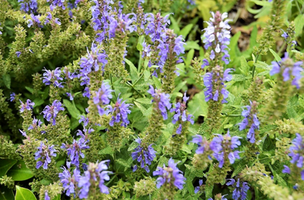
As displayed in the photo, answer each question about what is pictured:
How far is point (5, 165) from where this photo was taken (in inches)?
141

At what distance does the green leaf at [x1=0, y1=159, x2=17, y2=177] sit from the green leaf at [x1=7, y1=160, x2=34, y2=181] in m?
0.11

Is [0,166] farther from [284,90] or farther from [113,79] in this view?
[284,90]

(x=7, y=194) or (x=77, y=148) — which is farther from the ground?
(x=77, y=148)

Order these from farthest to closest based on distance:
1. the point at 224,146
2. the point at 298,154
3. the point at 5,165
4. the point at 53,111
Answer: the point at 5,165
the point at 53,111
the point at 224,146
the point at 298,154

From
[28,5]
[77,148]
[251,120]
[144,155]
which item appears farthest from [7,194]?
[251,120]

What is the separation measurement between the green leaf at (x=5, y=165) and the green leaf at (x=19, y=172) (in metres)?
0.11

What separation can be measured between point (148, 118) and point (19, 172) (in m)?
1.64

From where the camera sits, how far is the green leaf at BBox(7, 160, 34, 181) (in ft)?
11.8

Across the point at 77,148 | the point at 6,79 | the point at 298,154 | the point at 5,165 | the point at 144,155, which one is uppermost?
the point at 298,154

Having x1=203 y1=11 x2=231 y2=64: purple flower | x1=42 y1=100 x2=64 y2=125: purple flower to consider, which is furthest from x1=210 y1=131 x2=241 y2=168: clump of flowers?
x1=42 y1=100 x2=64 y2=125: purple flower

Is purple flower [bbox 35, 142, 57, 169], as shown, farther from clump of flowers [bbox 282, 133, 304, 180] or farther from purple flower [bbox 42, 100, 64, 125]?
clump of flowers [bbox 282, 133, 304, 180]

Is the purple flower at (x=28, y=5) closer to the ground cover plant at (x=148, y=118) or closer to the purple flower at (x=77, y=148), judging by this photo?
the ground cover plant at (x=148, y=118)

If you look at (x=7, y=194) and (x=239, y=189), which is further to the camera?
(x=7, y=194)

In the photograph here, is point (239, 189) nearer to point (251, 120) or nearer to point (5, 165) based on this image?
point (251, 120)
